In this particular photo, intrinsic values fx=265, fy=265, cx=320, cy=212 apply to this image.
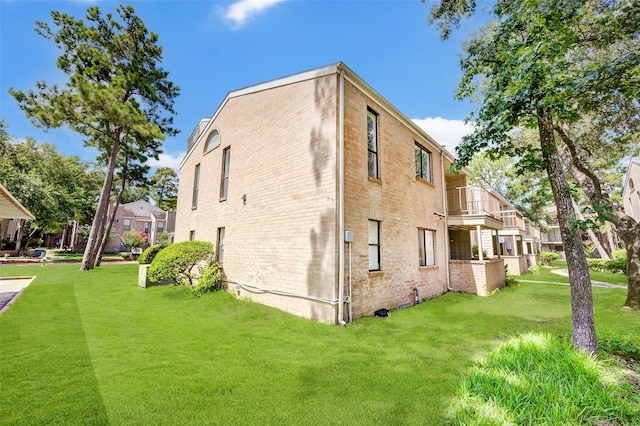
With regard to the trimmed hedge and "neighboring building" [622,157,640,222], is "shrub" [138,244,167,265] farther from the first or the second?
"neighboring building" [622,157,640,222]

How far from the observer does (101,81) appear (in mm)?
15672

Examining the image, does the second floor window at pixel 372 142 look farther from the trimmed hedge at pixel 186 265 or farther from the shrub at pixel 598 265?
the shrub at pixel 598 265

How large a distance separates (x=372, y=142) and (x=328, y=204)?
3.10m

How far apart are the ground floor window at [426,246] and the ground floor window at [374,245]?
9.66 feet

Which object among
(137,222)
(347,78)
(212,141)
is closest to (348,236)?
(347,78)

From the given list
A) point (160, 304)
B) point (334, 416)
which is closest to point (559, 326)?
point (334, 416)

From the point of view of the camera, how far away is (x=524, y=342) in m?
4.23

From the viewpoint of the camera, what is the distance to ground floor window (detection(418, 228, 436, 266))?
32.8ft

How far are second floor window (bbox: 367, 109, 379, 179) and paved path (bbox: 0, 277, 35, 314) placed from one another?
1030cm

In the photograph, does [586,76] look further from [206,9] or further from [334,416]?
[206,9]

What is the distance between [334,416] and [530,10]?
6.86 metres

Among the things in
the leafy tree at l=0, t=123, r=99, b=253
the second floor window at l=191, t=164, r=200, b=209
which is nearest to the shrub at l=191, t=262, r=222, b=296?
the second floor window at l=191, t=164, r=200, b=209

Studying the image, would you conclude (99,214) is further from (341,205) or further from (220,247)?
(341,205)

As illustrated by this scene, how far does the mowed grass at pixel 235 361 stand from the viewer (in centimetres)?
280
